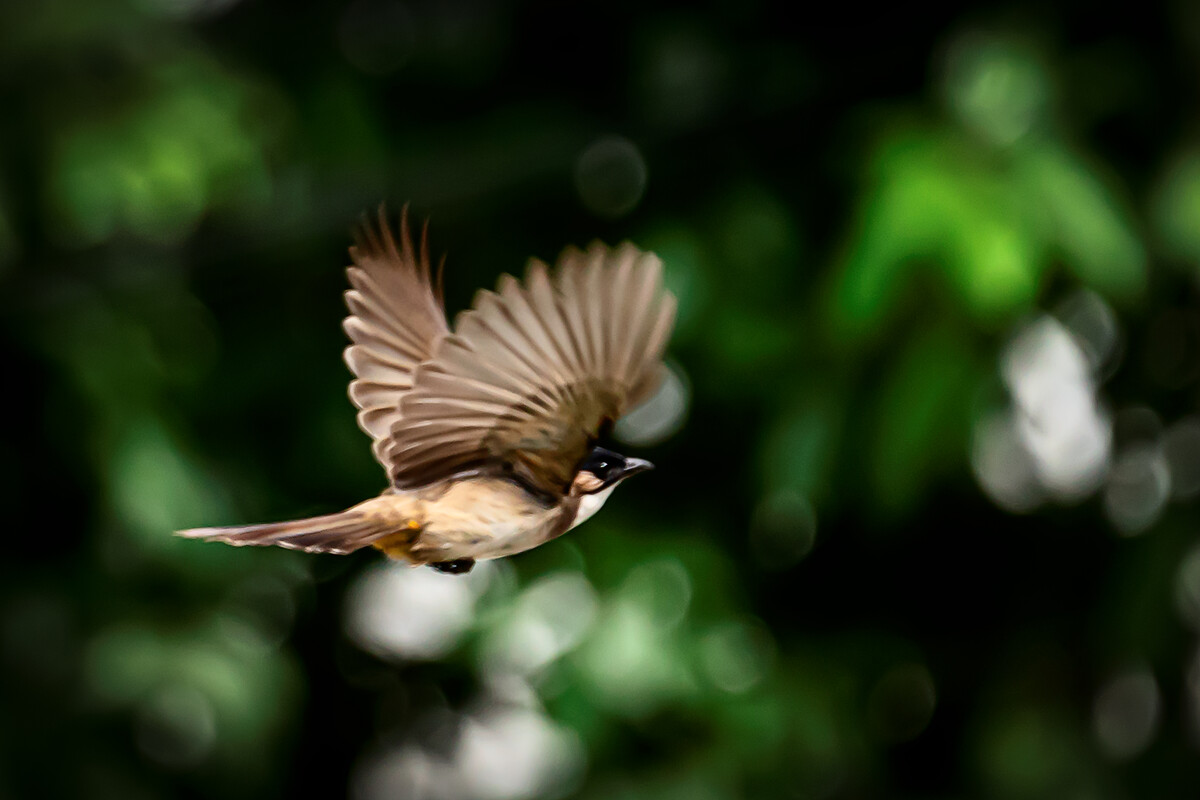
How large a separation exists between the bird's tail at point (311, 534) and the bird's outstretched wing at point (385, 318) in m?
0.17

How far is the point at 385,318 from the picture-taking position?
3.58ft

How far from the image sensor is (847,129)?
3.80 metres

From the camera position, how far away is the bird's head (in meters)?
0.81

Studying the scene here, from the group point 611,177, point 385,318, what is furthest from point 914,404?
point 385,318

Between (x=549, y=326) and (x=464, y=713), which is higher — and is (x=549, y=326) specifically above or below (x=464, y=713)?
above

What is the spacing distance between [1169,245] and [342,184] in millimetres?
2111

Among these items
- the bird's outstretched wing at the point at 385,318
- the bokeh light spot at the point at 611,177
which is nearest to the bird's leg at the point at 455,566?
the bird's outstretched wing at the point at 385,318

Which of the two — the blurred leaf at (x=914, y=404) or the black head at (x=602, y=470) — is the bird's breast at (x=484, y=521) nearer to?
the black head at (x=602, y=470)

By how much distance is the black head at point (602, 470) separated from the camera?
83cm

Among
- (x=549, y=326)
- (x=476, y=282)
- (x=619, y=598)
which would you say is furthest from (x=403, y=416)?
(x=476, y=282)

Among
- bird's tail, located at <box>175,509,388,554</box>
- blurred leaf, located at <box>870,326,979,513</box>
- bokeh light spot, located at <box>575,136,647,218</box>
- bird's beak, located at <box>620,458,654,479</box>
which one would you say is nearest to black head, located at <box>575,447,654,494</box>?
bird's beak, located at <box>620,458,654,479</box>

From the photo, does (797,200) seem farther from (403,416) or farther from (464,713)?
(403,416)

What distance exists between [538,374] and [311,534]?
14cm

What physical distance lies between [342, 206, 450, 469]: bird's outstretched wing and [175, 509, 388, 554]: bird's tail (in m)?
0.17
